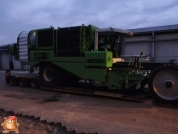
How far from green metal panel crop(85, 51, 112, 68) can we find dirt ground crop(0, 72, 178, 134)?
1329 millimetres

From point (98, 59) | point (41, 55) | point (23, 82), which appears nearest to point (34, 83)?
point (23, 82)

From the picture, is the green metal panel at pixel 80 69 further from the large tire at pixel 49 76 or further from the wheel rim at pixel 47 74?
the wheel rim at pixel 47 74

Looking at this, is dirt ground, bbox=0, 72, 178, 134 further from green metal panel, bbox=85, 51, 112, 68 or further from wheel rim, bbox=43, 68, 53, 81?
wheel rim, bbox=43, 68, 53, 81

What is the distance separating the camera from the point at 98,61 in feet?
26.4

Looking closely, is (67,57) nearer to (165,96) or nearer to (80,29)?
(80,29)

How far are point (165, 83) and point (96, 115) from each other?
8.39 feet

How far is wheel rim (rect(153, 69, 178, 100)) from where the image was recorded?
262 inches

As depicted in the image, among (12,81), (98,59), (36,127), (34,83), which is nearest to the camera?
(36,127)

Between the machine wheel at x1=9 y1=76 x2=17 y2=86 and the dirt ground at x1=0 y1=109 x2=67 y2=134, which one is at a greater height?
the machine wheel at x1=9 y1=76 x2=17 y2=86

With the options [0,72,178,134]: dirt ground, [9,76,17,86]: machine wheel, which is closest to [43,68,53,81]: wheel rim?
[0,72,178,134]: dirt ground

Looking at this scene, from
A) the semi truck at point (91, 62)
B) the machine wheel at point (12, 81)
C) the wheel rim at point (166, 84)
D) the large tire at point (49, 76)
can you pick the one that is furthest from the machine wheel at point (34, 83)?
the wheel rim at point (166, 84)

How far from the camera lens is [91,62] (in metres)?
8.26

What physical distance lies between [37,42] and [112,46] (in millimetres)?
3751

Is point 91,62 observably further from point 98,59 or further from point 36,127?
point 36,127
